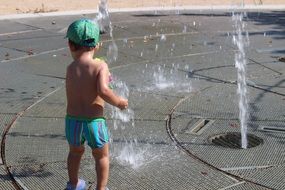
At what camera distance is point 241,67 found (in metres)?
8.51

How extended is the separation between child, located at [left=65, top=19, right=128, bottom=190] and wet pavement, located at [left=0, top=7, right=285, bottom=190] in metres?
0.64

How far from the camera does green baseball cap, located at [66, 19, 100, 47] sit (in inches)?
146

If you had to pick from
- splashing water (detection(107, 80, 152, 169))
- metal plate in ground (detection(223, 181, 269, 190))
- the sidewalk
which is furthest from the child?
the sidewalk

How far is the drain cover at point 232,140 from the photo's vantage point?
5350mm

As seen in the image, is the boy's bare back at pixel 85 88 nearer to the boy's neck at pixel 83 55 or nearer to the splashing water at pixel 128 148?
the boy's neck at pixel 83 55

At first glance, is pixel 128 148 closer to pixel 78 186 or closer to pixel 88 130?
pixel 78 186

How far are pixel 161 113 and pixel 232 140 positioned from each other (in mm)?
1074

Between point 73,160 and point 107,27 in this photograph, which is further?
point 107,27

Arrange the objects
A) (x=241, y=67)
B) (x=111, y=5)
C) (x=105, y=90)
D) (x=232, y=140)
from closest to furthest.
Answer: (x=105, y=90) < (x=232, y=140) < (x=241, y=67) < (x=111, y=5)

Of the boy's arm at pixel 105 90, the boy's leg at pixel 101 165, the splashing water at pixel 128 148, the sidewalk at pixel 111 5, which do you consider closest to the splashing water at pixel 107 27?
the sidewalk at pixel 111 5

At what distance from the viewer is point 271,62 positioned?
8.88m

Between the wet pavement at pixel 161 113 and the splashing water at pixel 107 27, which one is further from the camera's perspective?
the splashing water at pixel 107 27

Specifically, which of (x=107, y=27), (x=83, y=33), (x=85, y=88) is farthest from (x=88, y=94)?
(x=107, y=27)

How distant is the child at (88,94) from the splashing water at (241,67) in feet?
6.17
